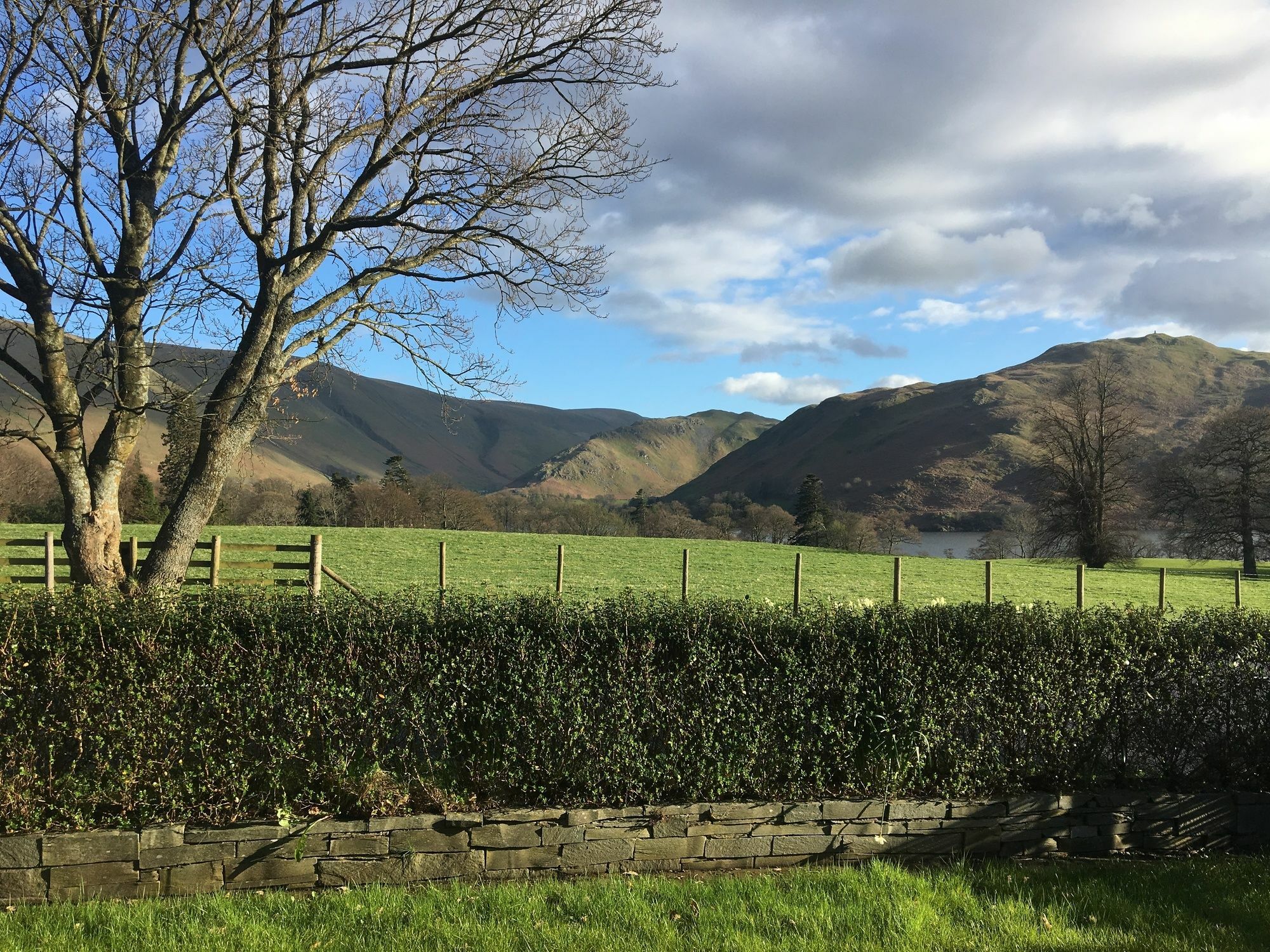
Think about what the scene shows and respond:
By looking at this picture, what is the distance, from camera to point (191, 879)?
5066 mm

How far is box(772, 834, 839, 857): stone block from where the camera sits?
18.5 feet

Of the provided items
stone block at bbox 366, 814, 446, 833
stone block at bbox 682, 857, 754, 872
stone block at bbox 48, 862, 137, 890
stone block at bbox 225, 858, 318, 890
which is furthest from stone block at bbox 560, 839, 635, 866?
stone block at bbox 48, 862, 137, 890

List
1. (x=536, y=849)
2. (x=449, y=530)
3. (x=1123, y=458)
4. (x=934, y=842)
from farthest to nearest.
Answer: (x=449, y=530) → (x=1123, y=458) → (x=934, y=842) → (x=536, y=849)

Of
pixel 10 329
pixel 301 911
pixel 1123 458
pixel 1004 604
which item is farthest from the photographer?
pixel 1123 458

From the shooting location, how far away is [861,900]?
4855 mm

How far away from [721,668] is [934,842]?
6.43 ft

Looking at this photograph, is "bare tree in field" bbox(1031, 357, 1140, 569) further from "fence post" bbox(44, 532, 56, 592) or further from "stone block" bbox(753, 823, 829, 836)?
"fence post" bbox(44, 532, 56, 592)

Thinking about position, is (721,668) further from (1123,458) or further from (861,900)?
(1123,458)

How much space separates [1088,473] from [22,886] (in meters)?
47.2

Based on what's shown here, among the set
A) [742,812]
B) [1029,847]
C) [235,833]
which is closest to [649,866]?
[742,812]

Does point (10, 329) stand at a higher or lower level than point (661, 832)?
higher

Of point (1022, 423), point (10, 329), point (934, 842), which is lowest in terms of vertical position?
point (934, 842)

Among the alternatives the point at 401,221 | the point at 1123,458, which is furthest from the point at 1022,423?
the point at 401,221

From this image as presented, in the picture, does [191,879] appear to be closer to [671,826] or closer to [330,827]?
[330,827]
